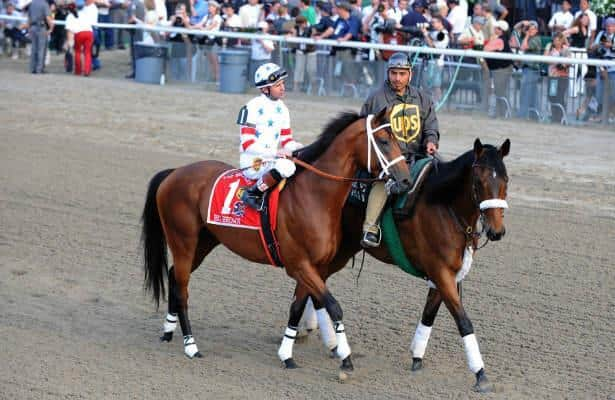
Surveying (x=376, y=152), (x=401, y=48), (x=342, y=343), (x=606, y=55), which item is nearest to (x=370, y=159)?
(x=376, y=152)

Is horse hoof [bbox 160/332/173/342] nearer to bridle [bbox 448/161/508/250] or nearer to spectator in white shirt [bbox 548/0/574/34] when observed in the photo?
bridle [bbox 448/161/508/250]

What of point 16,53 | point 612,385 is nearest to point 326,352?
point 612,385

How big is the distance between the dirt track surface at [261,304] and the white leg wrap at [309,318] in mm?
185

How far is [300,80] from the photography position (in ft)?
63.5

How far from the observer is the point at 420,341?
21.9 ft

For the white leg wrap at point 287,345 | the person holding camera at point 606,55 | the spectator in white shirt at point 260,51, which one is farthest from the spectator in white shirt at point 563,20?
the white leg wrap at point 287,345

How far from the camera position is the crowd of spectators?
53.3 feet

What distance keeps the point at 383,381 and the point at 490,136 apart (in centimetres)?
916

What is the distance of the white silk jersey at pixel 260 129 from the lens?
6723mm

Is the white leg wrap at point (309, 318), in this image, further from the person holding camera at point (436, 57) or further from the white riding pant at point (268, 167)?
the person holding camera at point (436, 57)

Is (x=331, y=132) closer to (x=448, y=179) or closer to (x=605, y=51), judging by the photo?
(x=448, y=179)

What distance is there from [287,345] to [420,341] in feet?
2.89

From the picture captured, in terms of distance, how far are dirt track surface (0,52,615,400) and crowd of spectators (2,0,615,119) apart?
7.58 ft

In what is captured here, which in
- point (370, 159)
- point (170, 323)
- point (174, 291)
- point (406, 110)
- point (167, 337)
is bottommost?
point (167, 337)
